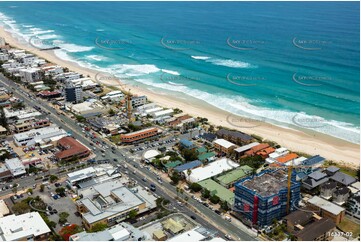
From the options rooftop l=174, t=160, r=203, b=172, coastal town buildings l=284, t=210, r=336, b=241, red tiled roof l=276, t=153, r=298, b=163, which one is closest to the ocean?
red tiled roof l=276, t=153, r=298, b=163

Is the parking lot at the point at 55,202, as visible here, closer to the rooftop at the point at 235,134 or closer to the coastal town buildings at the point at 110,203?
the coastal town buildings at the point at 110,203

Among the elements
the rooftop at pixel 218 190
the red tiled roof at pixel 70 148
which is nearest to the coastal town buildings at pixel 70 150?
the red tiled roof at pixel 70 148

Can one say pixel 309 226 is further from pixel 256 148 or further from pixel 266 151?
pixel 256 148

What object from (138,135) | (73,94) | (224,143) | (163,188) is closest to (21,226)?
(163,188)

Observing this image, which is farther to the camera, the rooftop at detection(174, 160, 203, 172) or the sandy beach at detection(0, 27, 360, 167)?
the sandy beach at detection(0, 27, 360, 167)

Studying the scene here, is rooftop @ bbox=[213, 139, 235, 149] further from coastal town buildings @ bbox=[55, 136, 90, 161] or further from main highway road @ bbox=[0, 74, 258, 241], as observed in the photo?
coastal town buildings @ bbox=[55, 136, 90, 161]

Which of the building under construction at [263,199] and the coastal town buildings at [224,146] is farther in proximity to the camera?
the coastal town buildings at [224,146]

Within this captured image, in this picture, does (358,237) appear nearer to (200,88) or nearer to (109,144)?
(109,144)

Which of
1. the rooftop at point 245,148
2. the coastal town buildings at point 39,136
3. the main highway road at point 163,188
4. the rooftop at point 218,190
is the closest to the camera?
the main highway road at point 163,188
